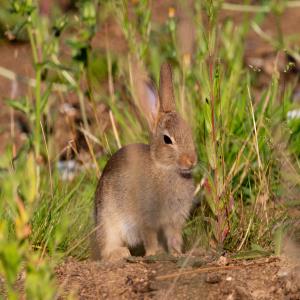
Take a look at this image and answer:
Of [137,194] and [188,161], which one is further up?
A: [188,161]

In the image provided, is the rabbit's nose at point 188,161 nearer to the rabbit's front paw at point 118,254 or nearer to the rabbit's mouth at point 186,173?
the rabbit's mouth at point 186,173

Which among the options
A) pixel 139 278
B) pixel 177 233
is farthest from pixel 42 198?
pixel 139 278

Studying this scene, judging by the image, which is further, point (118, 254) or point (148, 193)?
point (148, 193)

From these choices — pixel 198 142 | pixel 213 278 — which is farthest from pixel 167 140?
pixel 213 278

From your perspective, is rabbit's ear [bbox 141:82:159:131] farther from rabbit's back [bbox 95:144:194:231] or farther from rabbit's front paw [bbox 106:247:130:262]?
rabbit's front paw [bbox 106:247:130:262]

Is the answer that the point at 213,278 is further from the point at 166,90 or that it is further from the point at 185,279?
the point at 166,90

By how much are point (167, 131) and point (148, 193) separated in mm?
339

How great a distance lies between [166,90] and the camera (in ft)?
15.2

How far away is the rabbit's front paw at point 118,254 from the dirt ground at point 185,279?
320 millimetres

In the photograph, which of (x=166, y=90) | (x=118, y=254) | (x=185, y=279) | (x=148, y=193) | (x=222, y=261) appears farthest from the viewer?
(x=166, y=90)

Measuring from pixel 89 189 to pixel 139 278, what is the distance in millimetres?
1439

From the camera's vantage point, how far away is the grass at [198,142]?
12.5 ft

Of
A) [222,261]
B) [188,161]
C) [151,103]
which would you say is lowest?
[222,261]

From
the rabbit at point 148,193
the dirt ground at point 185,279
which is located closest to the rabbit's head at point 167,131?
the rabbit at point 148,193
